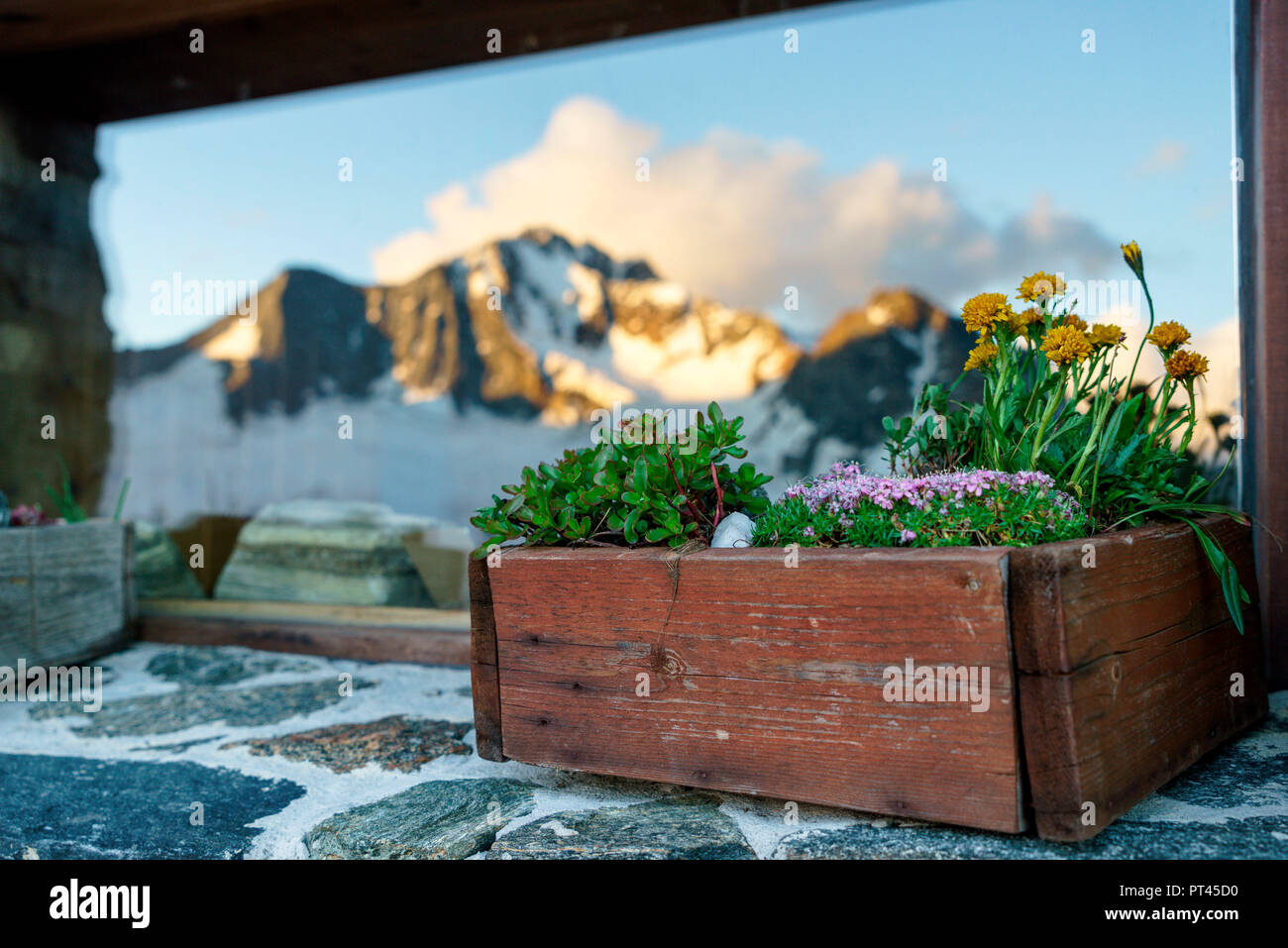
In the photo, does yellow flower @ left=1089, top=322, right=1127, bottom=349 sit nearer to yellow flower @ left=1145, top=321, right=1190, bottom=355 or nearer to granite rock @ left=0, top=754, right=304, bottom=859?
yellow flower @ left=1145, top=321, right=1190, bottom=355

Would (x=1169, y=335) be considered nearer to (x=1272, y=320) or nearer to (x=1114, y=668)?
(x=1114, y=668)

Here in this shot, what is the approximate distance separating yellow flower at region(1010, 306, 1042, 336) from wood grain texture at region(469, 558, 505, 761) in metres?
1.27

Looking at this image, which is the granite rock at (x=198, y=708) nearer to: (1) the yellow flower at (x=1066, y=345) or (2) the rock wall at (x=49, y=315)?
(2) the rock wall at (x=49, y=315)

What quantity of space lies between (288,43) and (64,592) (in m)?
2.48

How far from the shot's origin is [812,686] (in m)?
1.67

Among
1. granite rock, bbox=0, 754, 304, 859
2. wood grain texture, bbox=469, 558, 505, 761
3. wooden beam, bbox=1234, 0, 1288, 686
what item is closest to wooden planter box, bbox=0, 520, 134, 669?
granite rock, bbox=0, 754, 304, 859

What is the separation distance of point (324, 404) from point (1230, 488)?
412 cm

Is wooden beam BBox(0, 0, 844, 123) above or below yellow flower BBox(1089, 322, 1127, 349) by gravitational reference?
above

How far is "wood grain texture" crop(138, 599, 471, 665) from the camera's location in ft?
11.8

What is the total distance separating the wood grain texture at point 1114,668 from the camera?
147 centimetres

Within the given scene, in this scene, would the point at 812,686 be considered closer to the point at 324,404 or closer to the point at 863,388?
the point at 863,388
